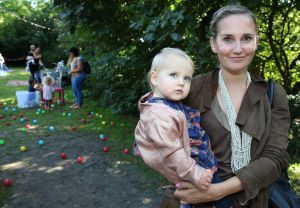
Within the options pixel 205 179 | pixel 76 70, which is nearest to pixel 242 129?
pixel 205 179

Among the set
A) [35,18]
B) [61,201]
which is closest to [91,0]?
[61,201]

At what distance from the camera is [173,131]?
5.65ft

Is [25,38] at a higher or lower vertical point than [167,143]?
higher

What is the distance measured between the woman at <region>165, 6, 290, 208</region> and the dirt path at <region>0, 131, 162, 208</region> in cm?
296

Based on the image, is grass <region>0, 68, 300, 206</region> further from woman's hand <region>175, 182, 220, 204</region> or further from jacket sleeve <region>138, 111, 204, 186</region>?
jacket sleeve <region>138, 111, 204, 186</region>

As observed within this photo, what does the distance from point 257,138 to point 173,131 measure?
0.47 meters

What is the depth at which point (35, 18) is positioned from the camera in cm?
3281

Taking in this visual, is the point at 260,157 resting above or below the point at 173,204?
above

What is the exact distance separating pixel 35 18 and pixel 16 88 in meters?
19.0

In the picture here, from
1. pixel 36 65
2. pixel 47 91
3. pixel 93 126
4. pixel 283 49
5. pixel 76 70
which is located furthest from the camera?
pixel 36 65

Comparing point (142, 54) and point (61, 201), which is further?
point (142, 54)

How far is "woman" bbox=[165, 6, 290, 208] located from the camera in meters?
1.79

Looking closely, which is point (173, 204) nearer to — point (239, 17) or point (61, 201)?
point (239, 17)

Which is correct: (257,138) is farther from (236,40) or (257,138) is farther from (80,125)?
(80,125)
